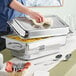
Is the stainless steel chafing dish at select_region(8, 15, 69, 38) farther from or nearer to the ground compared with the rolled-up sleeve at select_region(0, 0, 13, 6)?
nearer to the ground

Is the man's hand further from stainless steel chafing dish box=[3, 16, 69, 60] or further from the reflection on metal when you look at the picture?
the reflection on metal

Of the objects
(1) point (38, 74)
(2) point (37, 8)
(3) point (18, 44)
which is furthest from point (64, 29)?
(2) point (37, 8)

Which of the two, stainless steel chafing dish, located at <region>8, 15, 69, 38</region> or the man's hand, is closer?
stainless steel chafing dish, located at <region>8, 15, 69, 38</region>

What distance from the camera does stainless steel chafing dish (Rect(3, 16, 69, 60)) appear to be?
1.11 metres

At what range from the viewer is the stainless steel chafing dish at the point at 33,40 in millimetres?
1106

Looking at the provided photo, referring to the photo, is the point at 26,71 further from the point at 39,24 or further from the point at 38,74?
the point at 39,24

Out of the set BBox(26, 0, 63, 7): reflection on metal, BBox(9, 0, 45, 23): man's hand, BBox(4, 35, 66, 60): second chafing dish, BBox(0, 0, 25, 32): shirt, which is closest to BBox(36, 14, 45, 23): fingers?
BBox(9, 0, 45, 23): man's hand

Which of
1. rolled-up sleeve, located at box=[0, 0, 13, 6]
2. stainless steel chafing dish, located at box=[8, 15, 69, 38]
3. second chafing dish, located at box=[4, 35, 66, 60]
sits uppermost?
rolled-up sleeve, located at box=[0, 0, 13, 6]

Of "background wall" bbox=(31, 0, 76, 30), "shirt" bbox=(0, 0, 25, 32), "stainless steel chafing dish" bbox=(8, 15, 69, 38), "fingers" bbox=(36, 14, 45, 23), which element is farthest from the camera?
"background wall" bbox=(31, 0, 76, 30)

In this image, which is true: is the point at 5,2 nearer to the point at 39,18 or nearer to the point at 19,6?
the point at 19,6

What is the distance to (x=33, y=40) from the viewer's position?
3.67ft

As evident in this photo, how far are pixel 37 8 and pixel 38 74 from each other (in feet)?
5.79

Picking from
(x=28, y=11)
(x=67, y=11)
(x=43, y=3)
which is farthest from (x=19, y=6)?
(x=67, y=11)

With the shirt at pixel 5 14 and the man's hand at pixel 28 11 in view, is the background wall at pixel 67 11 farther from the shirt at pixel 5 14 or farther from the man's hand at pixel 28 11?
the man's hand at pixel 28 11
